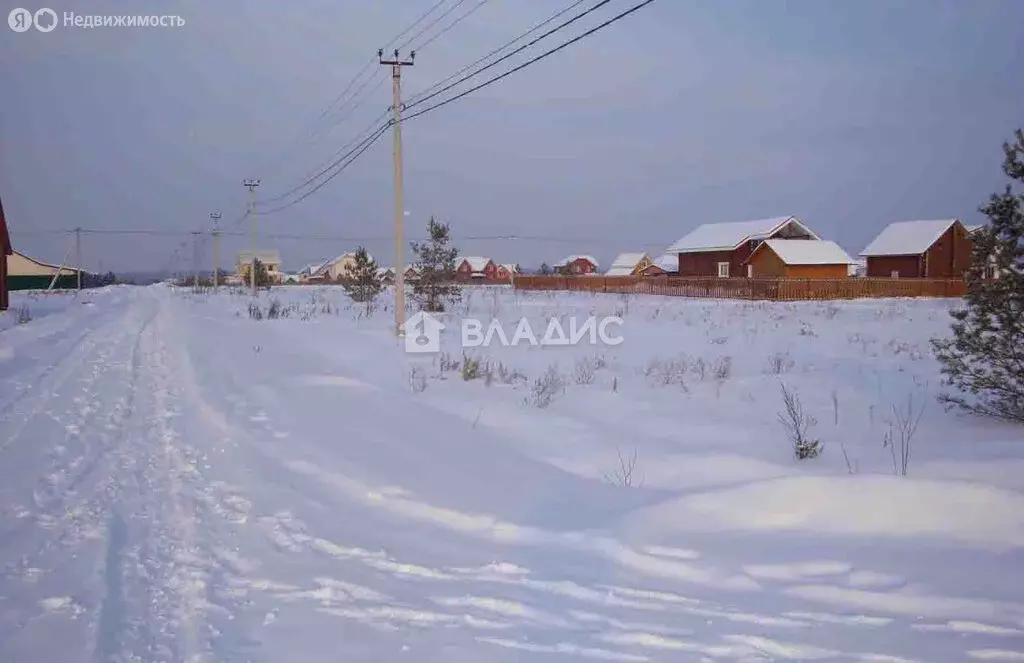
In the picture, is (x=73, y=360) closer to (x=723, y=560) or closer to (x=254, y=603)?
(x=254, y=603)

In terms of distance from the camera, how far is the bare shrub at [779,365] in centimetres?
1221

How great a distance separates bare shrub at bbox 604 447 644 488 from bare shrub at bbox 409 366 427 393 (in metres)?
4.40

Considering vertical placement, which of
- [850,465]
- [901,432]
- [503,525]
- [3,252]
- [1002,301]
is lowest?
[503,525]

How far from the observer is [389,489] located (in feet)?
20.1

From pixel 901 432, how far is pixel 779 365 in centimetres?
492

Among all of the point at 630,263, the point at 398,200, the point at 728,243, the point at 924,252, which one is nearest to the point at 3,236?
the point at 398,200

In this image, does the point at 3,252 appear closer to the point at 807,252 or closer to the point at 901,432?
the point at 901,432

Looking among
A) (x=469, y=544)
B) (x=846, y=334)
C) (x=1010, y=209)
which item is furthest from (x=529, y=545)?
(x=846, y=334)

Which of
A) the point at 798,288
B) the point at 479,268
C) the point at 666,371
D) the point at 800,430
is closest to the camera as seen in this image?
the point at 800,430

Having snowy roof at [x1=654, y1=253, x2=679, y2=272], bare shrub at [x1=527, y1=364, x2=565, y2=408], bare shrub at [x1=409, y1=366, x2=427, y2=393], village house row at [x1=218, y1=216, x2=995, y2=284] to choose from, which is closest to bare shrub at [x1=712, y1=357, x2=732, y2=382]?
bare shrub at [x1=527, y1=364, x2=565, y2=408]

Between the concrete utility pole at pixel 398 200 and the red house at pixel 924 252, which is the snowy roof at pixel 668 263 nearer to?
the red house at pixel 924 252

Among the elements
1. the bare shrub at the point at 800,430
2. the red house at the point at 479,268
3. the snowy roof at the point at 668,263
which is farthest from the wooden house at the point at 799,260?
the red house at the point at 479,268

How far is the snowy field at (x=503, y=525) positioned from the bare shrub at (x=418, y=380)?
0.19ft

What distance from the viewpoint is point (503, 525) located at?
526 cm
